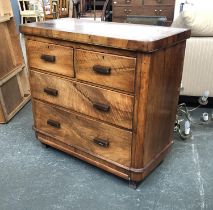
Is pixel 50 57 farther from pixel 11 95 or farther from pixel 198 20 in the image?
pixel 198 20

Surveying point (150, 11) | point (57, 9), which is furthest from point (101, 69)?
point (57, 9)

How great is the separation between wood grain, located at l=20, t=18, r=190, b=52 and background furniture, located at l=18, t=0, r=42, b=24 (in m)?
3.25

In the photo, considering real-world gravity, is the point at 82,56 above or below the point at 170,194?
above

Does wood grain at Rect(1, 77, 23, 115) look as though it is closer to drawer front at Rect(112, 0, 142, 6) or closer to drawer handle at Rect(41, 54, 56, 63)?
drawer handle at Rect(41, 54, 56, 63)

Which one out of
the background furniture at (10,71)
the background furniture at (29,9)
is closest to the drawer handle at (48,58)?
the background furniture at (10,71)

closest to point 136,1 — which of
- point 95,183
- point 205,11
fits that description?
point 205,11

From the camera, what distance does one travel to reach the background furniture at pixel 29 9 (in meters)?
4.45

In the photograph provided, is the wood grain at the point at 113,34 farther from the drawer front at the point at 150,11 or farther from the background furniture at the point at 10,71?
the drawer front at the point at 150,11

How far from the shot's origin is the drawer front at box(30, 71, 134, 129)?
1237mm

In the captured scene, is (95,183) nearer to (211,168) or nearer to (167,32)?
(211,168)

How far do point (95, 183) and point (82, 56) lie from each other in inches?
25.0

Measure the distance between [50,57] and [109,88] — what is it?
372 millimetres

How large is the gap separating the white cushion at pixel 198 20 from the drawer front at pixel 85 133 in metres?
0.94

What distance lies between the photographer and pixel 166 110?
4.53ft
